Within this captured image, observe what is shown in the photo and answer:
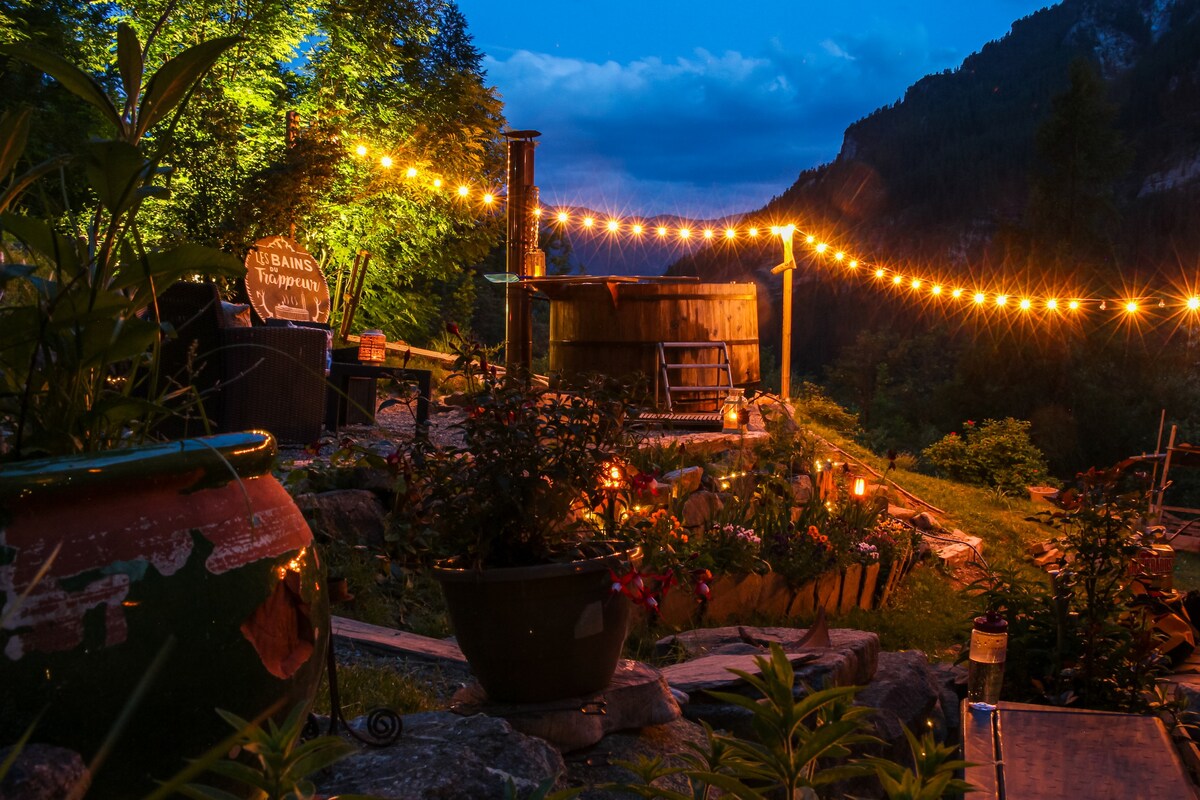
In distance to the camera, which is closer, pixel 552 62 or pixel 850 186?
pixel 850 186

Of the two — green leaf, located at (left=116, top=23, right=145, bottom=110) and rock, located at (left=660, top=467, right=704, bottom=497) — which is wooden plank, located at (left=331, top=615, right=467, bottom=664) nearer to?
green leaf, located at (left=116, top=23, right=145, bottom=110)

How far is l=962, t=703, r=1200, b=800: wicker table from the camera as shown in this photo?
2086mm

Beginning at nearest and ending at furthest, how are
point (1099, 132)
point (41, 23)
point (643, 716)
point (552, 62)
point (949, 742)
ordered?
1. point (643, 716)
2. point (949, 742)
3. point (41, 23)
4. point (1099, 132)
5. point (552, 62)

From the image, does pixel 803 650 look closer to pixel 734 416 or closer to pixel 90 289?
pixel 90 289

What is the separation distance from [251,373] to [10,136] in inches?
175

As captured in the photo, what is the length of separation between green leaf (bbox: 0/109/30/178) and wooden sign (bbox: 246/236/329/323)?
688cm

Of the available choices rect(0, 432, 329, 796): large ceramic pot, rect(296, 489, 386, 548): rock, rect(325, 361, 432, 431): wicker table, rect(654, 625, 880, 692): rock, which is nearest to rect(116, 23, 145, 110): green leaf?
rect(0, 432, 329, 796): large ceramic pot

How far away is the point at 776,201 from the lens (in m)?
70.8

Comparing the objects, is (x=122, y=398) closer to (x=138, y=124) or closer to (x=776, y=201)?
(x=138, y=124)

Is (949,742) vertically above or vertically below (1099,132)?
below

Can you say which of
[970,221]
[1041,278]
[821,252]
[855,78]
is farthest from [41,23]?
[855,78]

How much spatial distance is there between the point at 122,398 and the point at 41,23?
46.0 ft

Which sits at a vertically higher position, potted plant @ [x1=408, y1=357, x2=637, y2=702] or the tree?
the tree

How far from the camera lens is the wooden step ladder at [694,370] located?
411 inches
